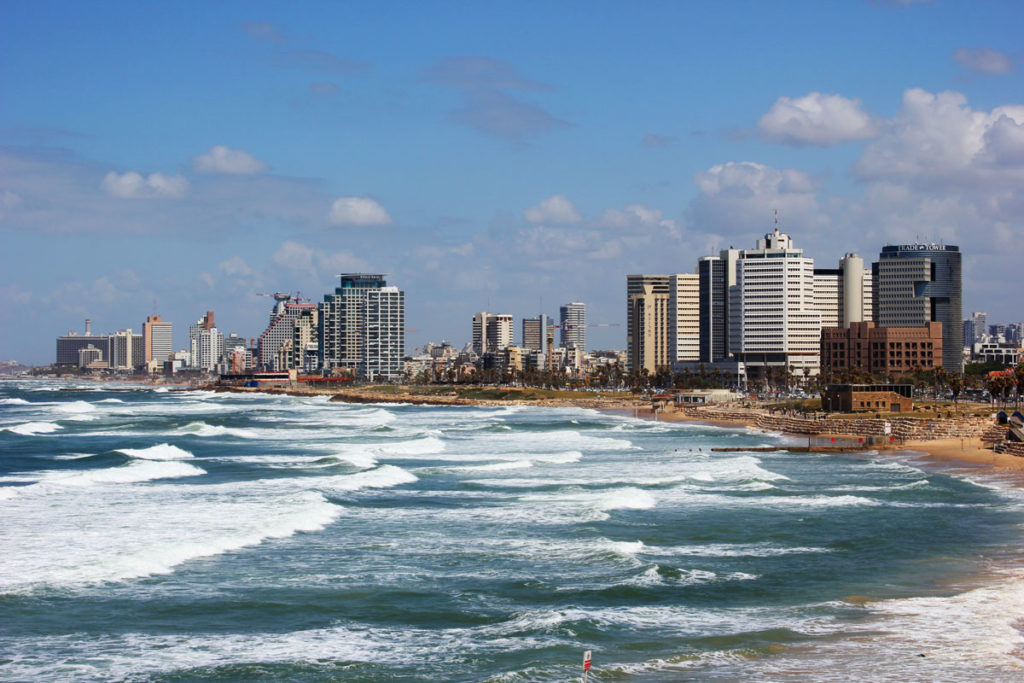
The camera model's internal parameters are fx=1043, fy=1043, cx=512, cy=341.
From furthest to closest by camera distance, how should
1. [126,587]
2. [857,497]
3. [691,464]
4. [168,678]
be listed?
[691,464], [857,497], [126,587], [168,678]

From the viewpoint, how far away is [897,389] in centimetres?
10025

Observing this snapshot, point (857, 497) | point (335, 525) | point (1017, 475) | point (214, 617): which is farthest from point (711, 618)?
point (1017, 475)

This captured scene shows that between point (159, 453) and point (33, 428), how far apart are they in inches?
1415

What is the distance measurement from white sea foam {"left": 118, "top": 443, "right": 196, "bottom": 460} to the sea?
24.5 ft

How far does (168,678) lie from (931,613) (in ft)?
56.8

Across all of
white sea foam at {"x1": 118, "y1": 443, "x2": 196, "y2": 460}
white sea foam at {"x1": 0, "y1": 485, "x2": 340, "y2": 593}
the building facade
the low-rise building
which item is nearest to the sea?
white sea foam at {"x1": 0, "y1": 485, "x2": 340, "y2": 593}

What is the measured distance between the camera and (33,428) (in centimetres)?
9719

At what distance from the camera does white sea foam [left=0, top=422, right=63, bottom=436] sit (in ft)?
302

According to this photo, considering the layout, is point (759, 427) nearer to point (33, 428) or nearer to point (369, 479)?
point (369, 479)

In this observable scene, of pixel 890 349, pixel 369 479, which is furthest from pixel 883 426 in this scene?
pixel 890 349

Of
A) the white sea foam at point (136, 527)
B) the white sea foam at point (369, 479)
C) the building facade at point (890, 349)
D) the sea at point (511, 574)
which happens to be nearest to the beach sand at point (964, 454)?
the sea at point (511, 574)

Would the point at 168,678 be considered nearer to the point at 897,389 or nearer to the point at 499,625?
the point at 499,625

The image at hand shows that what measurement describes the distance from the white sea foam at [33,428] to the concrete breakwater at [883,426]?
65.8 meters

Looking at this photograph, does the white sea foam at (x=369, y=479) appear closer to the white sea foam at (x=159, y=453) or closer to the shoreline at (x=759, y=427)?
the white sea foam at (x=159, y=453)
